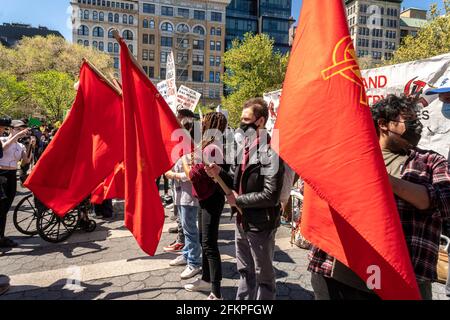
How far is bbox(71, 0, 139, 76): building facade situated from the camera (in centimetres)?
6388

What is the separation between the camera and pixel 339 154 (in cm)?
157

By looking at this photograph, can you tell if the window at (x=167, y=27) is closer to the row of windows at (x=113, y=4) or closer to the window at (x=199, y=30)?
the window at (x=199, y=30)

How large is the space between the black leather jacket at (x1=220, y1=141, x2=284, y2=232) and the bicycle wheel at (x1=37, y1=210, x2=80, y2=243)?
406cm

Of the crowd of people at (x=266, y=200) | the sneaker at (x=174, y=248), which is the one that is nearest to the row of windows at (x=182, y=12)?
the crowd of people at (x=266, y=200)

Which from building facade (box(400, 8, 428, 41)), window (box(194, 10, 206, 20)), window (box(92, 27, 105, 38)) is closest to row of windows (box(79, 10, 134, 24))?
window (box(92, 27, 105, 38))

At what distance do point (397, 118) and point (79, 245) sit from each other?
17.0 ft

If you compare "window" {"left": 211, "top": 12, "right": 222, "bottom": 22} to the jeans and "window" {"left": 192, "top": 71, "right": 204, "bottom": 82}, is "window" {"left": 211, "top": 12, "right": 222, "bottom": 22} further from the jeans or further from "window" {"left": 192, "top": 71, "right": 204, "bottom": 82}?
the jeans

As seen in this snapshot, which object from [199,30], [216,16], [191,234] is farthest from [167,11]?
[191,234]

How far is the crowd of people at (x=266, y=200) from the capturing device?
1.67m

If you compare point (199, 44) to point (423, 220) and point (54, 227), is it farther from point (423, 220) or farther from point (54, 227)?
point (423, 220)

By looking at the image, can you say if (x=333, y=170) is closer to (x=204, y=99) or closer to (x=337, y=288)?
(x=337, y=288)

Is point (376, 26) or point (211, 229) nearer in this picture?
point (211, 229)

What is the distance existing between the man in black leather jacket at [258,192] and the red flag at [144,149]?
0.68 meters

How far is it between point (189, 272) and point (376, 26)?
303 feet
